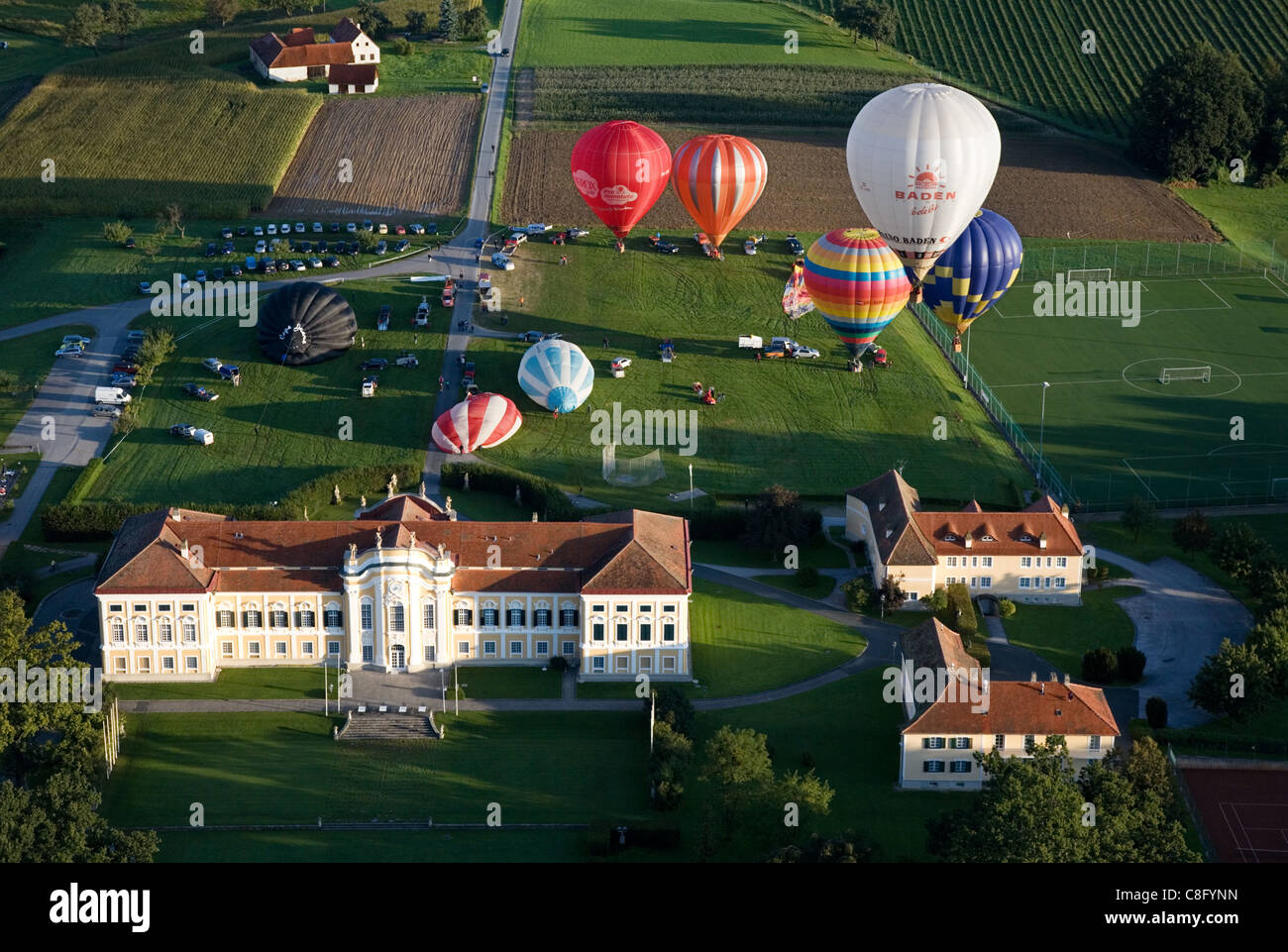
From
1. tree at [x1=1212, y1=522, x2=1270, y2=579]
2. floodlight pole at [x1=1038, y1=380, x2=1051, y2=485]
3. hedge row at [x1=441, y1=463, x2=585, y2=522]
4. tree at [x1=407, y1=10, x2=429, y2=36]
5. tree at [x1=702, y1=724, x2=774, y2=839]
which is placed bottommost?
tree at [x1=702, y1=724, x2=774, y2=839]

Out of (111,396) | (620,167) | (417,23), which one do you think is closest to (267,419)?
(111,396)

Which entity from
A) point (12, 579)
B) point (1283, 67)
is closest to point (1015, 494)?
point (12, 579)

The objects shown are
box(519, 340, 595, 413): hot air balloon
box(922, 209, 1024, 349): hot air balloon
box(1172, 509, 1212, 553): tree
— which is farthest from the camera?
box(519, 340, 595, 413): hot air balloon

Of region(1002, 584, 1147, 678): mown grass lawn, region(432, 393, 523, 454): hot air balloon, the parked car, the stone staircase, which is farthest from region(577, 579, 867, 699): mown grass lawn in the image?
the parked car

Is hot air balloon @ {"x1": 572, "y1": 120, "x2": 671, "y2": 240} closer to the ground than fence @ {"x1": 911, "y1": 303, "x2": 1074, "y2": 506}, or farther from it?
farther from it

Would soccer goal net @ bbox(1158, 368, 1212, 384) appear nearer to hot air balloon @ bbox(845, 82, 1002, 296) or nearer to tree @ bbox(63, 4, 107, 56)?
hot air balloon @ bbox(845, 82, 1002, 296)

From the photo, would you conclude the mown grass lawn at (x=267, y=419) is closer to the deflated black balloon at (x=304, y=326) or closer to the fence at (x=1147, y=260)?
the deflated black balloon at (x=304, y=326)

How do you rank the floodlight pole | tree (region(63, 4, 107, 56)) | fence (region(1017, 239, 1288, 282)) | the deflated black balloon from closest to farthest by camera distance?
the floodlight pole
the deflated black balloon
fence (region(1017, 239, 1288, 282))
tree (region(63, 4, 107, 56))

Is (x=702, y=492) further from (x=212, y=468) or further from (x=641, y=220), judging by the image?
(x=641, y=220)
